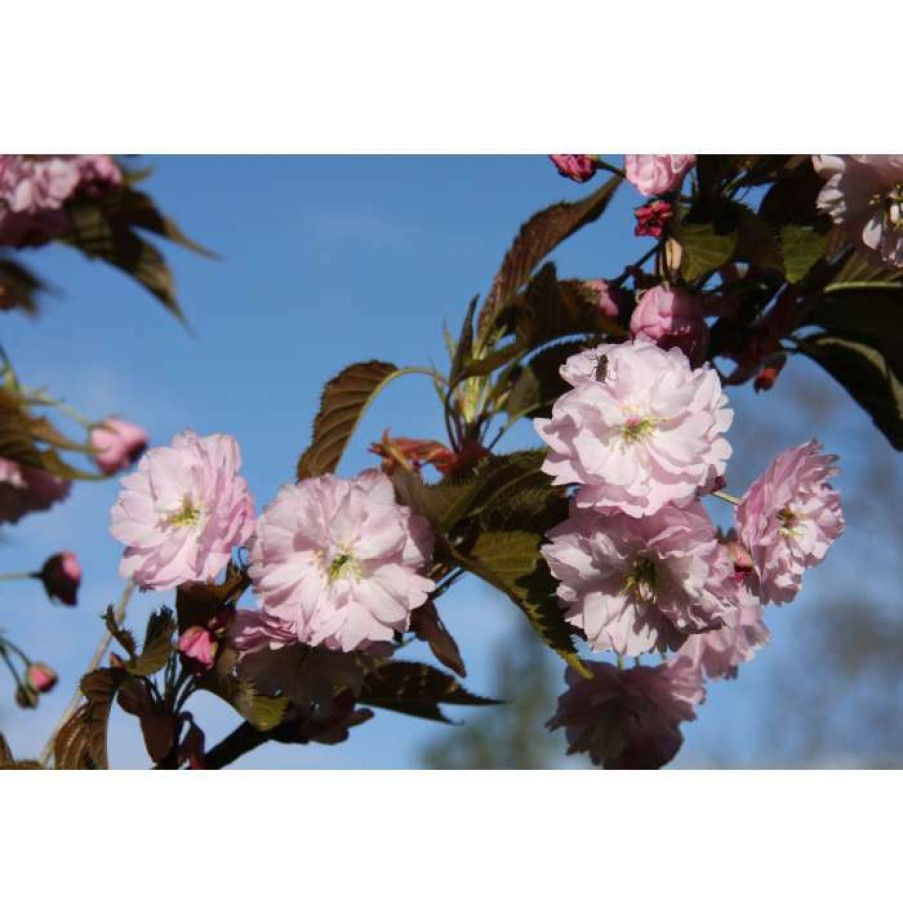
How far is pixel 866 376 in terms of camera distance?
75cm

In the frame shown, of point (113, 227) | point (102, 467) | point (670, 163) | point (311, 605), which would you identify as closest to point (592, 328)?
point (670, 163)

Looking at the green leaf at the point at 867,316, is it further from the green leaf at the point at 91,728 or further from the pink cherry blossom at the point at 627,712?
the green leaf at the point at 91,728

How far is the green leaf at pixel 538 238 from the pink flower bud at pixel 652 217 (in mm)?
32

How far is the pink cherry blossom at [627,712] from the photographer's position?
2.27 feet

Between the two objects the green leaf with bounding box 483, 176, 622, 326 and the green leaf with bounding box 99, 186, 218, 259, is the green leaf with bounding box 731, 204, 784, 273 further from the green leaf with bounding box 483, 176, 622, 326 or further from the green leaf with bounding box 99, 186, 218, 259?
the green leaf with bounding box 99, 186, 218, 259

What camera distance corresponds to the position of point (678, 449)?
1.58ft

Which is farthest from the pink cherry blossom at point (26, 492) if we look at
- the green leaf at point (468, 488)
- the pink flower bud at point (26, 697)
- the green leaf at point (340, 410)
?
the green leaf at point (468, 488)

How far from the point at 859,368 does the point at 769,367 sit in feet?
0.27

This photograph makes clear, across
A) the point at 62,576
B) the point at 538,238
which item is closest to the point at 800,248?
the point at 538,238

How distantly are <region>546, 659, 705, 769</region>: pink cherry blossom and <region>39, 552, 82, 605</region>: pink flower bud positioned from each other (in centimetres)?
42

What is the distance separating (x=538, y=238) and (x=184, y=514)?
0.87 ft

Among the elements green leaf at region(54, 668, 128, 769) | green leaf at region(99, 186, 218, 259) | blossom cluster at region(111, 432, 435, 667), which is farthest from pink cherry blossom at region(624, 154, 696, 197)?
green leaf at region(99, 186, 218, 259)

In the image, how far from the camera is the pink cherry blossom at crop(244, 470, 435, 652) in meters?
0.48
